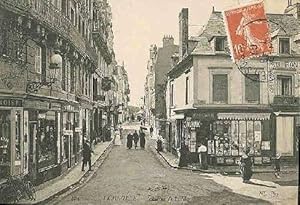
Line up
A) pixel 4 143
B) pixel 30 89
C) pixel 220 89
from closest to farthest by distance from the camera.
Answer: pixel 4 143 → pixel 30 89 → pixel 220 89

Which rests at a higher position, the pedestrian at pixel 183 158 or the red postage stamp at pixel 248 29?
the red postage stamp at pixel 248 29

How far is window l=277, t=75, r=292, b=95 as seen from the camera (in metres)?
7.00

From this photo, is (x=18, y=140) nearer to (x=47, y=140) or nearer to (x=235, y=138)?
(x=47, y=140)

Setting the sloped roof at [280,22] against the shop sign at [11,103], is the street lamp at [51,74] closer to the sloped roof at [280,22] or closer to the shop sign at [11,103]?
the shop sign at [11,103]

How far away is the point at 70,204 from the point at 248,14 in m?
3.44

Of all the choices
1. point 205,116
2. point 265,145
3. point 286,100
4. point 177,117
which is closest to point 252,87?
point 286,100

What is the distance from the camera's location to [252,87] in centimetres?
748

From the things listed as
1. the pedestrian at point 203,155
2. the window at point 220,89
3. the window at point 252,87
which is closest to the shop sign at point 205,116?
the window at point 220,89

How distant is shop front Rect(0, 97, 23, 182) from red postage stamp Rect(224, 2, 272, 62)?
3.01 metres

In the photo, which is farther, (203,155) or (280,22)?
(203,155)

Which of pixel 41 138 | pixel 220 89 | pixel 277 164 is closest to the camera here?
pixel 41 138

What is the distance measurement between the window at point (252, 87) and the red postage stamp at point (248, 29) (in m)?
0.63

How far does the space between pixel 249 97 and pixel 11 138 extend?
4.02 m

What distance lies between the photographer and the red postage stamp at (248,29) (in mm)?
6695
